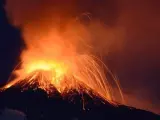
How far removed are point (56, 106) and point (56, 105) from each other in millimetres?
158

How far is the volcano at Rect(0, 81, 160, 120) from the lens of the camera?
11662cm

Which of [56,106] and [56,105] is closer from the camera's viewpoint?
[56,106]

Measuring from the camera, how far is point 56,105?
116938 millimetres

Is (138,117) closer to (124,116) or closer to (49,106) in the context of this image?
(124,116)

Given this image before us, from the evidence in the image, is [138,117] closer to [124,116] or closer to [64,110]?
[124,116]

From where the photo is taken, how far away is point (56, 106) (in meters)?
117

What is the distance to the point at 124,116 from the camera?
396 feet

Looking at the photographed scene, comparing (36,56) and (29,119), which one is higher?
(36,56)

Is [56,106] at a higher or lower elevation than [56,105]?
lower

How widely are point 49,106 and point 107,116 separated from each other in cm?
627

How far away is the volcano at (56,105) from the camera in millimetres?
116625

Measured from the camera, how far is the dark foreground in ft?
382

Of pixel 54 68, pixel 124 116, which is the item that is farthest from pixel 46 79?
pixel 124 116

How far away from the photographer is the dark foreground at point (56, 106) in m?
117
